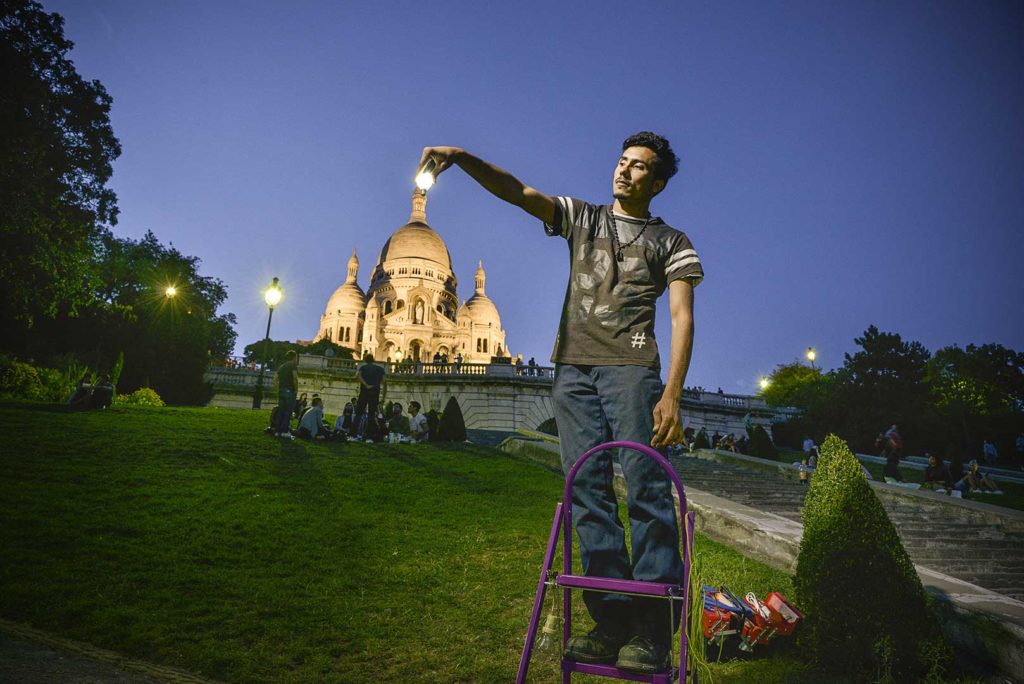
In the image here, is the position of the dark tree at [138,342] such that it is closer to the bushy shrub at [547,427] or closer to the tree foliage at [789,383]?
the bushy shrub at [547,427]

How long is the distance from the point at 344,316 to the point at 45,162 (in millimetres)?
73258

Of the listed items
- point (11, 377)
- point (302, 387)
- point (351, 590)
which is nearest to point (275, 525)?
point (351, 590)

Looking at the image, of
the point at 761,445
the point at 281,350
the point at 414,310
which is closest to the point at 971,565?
the point at 761,445

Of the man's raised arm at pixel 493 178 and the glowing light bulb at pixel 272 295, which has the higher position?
the glowing light bulb at pixel 272 295

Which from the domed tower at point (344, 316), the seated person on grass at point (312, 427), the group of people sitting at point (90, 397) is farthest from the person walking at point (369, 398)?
the domed tower at point (344, 316)

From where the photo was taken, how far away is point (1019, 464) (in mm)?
26578

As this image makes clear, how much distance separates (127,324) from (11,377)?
1164 cm

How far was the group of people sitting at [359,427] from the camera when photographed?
13.8 metres

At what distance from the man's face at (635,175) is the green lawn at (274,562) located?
10.8 ft

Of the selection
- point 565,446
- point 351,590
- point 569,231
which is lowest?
point 351,590

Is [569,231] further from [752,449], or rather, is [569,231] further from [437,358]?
[437,358]

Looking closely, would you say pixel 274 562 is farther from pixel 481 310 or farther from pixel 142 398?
pixel 481 310

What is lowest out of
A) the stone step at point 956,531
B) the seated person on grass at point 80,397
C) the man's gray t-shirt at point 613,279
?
the stone step at point 956,531

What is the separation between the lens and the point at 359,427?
14.9 metres
